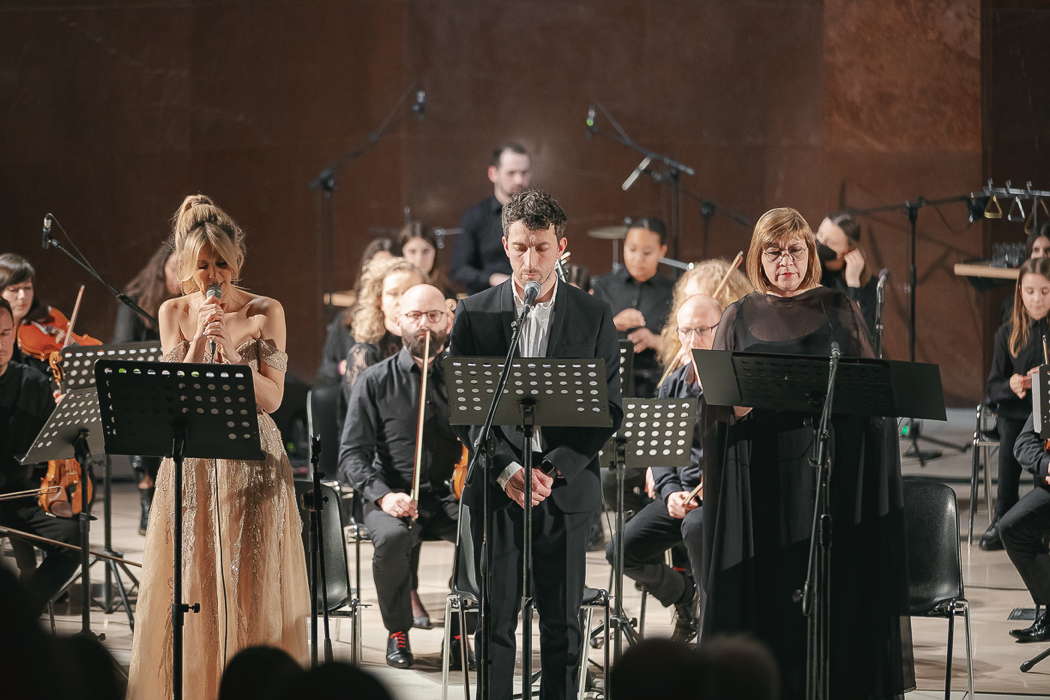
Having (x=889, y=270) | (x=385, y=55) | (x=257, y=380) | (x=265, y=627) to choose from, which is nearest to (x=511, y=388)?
(x=257, y=380)

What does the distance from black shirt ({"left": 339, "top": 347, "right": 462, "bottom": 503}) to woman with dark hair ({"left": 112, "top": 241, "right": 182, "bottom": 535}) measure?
5.26ft

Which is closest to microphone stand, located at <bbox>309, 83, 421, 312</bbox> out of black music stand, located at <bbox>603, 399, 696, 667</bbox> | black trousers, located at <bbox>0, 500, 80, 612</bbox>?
black trousers, located at <bbox>0, 500, 80, 612</bbox>

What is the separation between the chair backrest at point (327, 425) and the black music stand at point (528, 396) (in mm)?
2949

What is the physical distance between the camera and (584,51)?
33.2ft

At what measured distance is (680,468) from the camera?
5.27 meters

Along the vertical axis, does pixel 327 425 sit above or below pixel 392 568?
above

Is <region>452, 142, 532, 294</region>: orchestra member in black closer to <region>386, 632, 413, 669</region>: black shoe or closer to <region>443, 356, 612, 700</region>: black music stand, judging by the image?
<region>386, 632, 413, 669</region>: black shoe

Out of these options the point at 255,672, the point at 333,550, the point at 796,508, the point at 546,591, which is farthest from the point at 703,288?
the point at 255,672

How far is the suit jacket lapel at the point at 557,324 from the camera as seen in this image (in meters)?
3.89

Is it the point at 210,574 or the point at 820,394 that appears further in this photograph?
the point at 210,574

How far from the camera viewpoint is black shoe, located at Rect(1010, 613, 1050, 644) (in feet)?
17.2

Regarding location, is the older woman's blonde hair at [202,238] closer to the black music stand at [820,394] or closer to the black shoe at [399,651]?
the black music stand at [820,394]

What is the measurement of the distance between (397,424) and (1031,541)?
2.54m

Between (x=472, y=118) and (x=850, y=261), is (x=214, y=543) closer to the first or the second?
(x=850, y=261)
